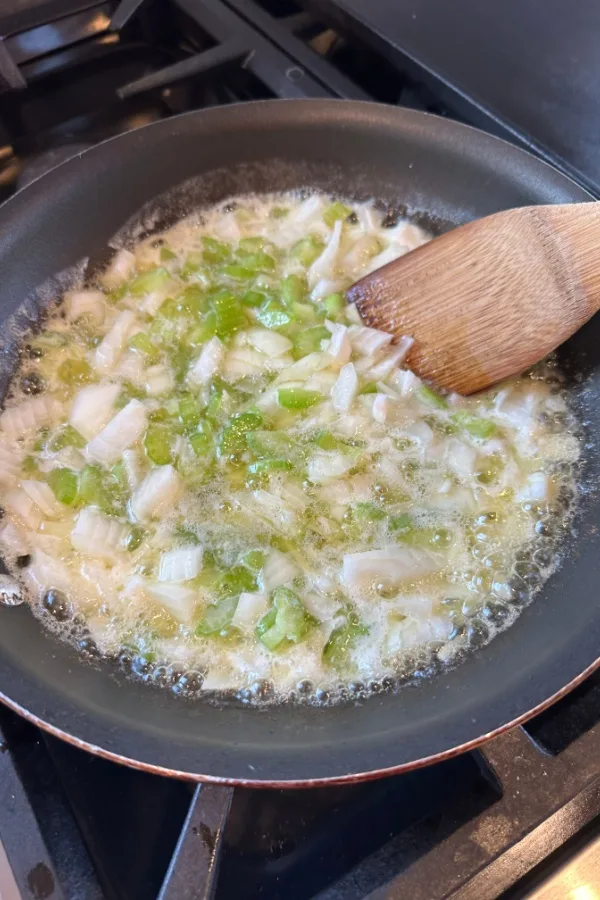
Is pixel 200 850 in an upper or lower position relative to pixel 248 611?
lower

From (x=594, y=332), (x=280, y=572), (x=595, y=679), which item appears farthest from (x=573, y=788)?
(x=594, y=332)

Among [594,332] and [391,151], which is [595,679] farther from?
[391,151]

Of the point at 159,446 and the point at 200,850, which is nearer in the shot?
the point at 200,850

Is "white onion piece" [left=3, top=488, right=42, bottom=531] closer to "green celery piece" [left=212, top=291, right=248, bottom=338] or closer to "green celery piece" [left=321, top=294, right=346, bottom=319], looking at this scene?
"green celery piece" [left=212, top=291, right=248, bottom=338]

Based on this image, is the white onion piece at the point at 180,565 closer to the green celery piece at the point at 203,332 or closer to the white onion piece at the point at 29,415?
the white onion piece at the point at 29,415

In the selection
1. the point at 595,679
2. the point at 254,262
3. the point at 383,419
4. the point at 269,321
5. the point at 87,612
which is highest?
the point at 254,262

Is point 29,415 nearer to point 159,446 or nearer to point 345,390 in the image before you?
point 159,446

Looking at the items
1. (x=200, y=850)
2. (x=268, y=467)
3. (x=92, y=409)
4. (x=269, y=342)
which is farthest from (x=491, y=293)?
(x=200, y=850)
